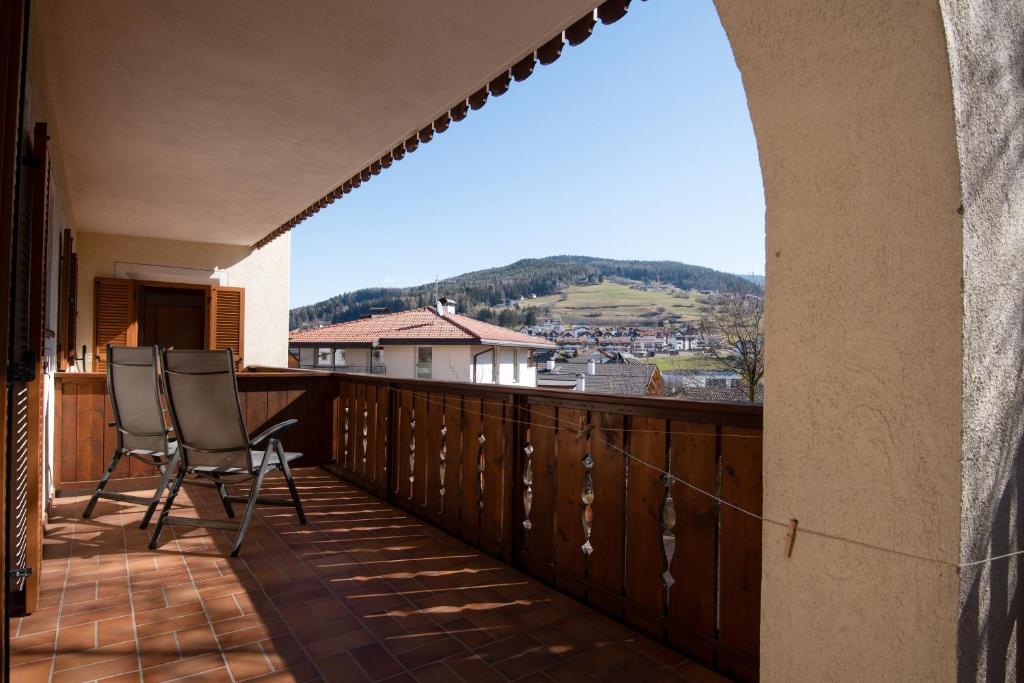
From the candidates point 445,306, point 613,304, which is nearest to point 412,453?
point 445,306

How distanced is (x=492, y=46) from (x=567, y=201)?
41728 millimetres

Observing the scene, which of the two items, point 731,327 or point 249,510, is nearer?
point 249,510

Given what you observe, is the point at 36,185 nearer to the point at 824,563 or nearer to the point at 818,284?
the point at 818,284

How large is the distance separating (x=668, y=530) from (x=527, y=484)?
0.97 meters

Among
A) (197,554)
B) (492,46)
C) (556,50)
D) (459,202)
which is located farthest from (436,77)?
(459,202)

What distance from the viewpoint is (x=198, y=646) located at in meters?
2.28

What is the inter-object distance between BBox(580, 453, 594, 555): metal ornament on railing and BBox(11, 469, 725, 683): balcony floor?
29 centimetres

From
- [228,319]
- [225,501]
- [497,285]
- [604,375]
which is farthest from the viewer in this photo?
[497,285]

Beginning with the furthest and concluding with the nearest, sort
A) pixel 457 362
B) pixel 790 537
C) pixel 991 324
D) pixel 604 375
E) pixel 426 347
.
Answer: pixel 426 347
pixel 457 362
pixel 604 375
pixel 790 537
pixel 991 324

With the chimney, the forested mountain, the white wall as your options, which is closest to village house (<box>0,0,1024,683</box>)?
the white wall

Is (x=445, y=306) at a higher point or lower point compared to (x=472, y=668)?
higher

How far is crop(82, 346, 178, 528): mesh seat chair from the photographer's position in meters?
4.07

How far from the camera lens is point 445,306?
2683 cm

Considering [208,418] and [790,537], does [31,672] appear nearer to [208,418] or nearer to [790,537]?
[208,418]
